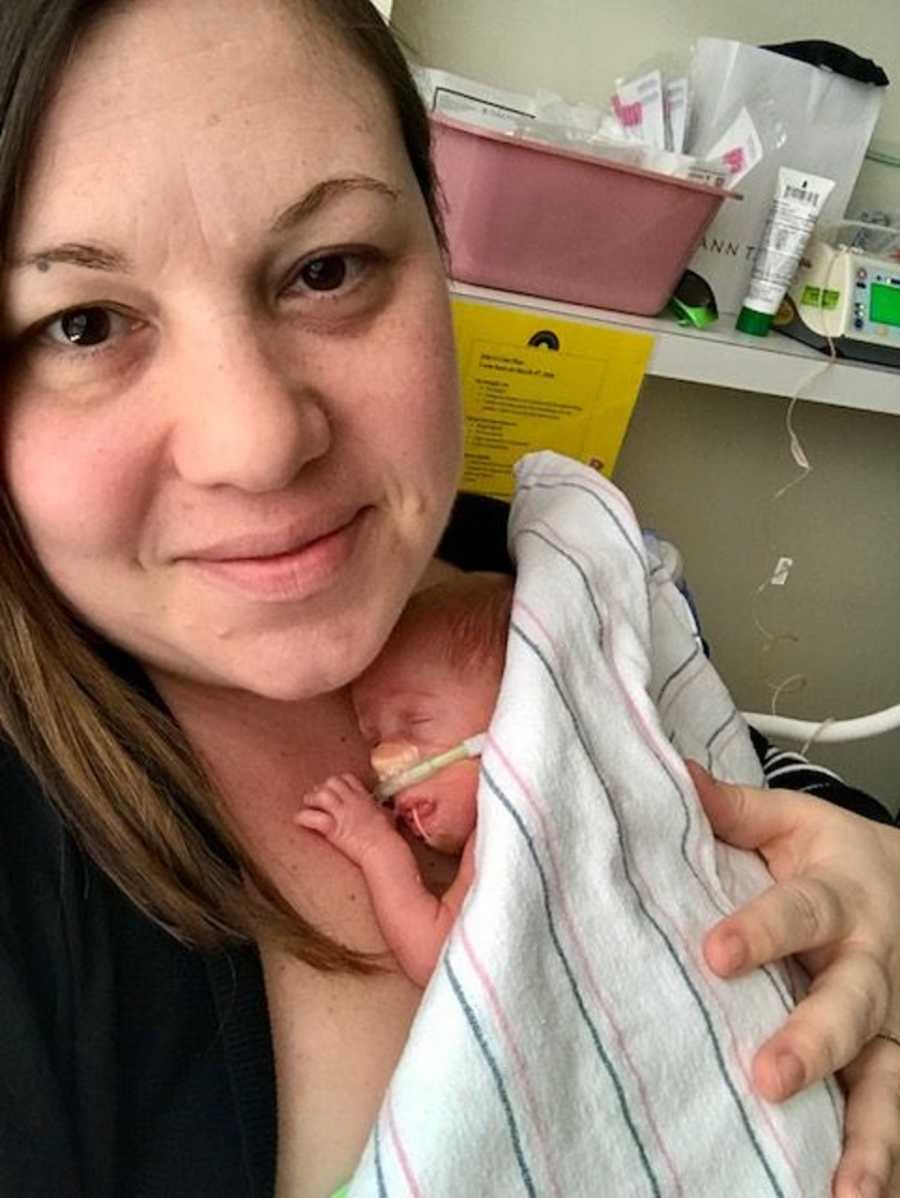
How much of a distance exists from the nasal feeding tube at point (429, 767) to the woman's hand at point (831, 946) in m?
0.16

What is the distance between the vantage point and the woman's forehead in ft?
1.85

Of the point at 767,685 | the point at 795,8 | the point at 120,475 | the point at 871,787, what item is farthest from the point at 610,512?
the point at 871,787

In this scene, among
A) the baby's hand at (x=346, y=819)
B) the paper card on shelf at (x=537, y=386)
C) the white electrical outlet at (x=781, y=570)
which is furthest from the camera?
the white electrical outlet at (x=781, y=570)

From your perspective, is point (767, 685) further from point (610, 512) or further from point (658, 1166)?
point (658, 1166)

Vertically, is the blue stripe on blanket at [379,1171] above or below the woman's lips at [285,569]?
below

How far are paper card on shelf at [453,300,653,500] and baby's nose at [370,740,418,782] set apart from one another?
51 centimetres

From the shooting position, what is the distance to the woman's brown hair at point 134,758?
648 mm

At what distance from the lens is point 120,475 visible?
612 millimetres

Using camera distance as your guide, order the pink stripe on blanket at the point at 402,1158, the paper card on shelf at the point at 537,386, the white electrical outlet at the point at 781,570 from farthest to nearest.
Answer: the white electrical outlet at the point at 781,570, the paper card on shelf at the point at 537,386, the pink stripe on blanket at the point at 402,1158

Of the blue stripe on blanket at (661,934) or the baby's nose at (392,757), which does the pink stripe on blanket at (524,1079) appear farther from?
the baby's nose at (392,757)

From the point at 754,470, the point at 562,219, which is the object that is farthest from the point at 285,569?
the point at 754,470

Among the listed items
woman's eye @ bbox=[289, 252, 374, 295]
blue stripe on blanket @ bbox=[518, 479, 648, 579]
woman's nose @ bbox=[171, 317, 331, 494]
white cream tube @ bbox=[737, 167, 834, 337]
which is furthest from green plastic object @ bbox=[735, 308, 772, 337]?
woman's nose @ bbox=[171, 317, 331, 494]

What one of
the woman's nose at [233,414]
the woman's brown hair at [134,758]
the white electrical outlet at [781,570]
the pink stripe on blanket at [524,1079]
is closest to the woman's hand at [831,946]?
the pink stripe on blanket at [524,1079]

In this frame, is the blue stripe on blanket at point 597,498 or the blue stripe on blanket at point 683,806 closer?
the blue stripe on blanket at point 683,806
